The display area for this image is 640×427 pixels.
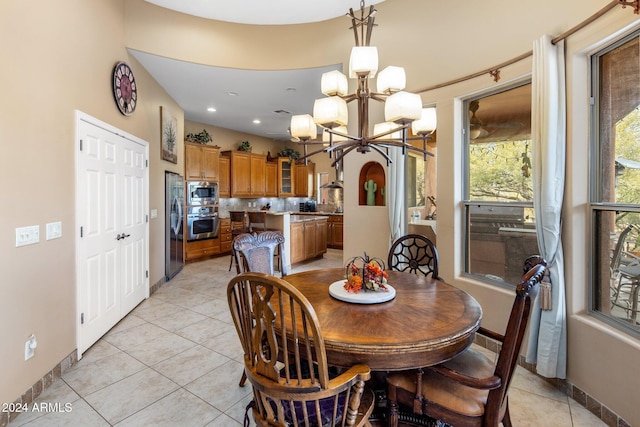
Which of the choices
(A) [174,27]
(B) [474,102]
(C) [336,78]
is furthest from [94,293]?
(B) [474,102]

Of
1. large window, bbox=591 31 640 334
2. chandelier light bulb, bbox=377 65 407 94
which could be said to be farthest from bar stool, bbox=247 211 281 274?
large window, bbox=591 31 640 334

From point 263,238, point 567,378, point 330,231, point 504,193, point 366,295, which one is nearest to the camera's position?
point 366,295

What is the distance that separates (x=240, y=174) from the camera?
7727mm

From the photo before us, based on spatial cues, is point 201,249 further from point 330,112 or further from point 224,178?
point 330,112

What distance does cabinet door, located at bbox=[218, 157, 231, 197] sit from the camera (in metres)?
7.38

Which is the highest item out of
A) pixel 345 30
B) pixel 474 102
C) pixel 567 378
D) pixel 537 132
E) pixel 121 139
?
pixel 345 30

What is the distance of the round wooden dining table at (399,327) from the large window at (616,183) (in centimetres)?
104

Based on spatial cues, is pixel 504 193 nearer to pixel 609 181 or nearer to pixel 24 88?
pixel 609 181

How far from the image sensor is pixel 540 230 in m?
2.28

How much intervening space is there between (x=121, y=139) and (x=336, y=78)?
2.66 m

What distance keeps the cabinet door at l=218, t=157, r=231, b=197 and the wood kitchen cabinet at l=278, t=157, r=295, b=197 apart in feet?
5.27

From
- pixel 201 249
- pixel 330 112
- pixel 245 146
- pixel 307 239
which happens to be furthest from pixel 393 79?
pixel 245 146

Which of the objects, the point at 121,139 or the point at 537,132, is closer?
the point at 537,132

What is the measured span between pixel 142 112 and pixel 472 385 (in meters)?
4.62
